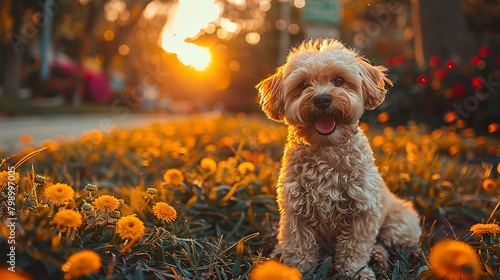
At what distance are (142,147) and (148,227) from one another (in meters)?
3.27

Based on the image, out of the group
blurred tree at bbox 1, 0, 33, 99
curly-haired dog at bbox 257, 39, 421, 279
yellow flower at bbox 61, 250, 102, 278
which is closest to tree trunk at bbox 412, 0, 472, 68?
curly-haired dog at bbox 257, 39, 421, 279

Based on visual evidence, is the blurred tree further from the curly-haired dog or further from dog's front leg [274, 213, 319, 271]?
dog's front leg [274, 213, 319, 271]

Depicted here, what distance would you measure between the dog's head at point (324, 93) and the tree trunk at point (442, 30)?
24.6 feet

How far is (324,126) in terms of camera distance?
2.53 meters

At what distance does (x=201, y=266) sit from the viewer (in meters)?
2.46

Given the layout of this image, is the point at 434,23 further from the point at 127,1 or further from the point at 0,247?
the point at 127,1

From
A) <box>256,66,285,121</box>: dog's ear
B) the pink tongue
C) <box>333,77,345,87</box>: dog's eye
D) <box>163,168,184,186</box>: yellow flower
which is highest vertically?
<box>333,77,345,87</box>: dog's eye

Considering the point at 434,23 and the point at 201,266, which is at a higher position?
the point at 434,23

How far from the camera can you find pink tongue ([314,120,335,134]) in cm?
250

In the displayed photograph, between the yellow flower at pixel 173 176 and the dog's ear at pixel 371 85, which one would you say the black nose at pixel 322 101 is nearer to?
the dog's ear at pixel 371 85

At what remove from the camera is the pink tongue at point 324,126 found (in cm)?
250

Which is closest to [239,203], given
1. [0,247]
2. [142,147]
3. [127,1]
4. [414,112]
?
[0,247]

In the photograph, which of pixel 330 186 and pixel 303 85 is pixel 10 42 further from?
pixel 330 186

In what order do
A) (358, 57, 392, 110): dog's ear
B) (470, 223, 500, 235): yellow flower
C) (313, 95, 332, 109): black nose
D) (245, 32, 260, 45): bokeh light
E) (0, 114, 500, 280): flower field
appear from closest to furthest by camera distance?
1. (0, 114, 500, 280): flower field
2. (470, 223, 500, 235): yellow flower
3. (313, 95, 332, 109): black nose
4. (358, 57, 392, 110): dog's ear
5. (245, 32, 260, 45): bokeh light
